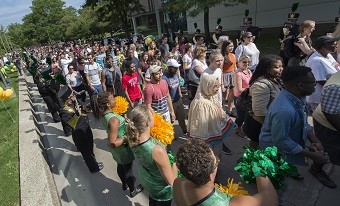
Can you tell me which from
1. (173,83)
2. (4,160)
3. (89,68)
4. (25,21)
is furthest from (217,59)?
(25,21)

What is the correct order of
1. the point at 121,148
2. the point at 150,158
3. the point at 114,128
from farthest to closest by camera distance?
the point at 121,148 → the point at 114,128 → the point at 150,158

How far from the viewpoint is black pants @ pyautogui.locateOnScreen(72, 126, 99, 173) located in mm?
4348

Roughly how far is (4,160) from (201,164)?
5.55 m

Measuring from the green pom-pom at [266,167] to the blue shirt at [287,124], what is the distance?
1.66 ft

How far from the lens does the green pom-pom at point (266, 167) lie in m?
1.70

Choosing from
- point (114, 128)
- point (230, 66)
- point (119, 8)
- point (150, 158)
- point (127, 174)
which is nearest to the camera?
point (150, 158)

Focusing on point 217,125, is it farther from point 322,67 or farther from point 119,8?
point 119,8

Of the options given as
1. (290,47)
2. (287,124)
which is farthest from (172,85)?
(290,47)

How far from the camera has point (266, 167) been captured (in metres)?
1.71

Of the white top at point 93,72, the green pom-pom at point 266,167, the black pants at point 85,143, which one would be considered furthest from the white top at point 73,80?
the green pom-pom at point 266,167

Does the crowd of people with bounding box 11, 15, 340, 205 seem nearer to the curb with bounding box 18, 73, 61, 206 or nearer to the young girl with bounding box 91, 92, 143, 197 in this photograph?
the young girl with bounding box 91, 92, 143, 197

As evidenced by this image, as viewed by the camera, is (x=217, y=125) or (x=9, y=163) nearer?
(x=217, y=125)

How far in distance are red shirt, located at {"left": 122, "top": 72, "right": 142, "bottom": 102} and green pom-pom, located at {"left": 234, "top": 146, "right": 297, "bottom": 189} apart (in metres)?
3.78

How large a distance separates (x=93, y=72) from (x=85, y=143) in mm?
3321
